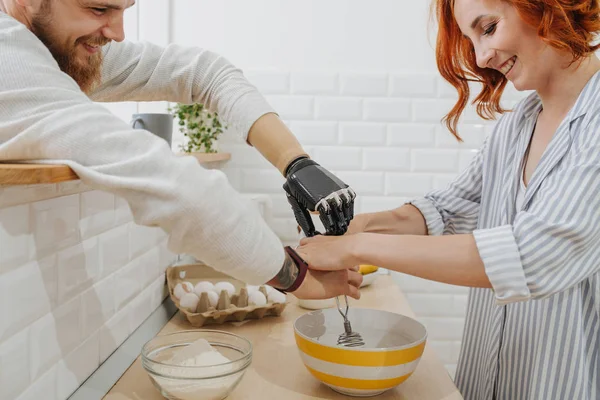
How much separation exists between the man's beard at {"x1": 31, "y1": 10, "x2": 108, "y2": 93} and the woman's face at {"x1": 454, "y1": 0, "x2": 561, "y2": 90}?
0.77 meters

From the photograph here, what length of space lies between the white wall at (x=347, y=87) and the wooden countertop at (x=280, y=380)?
79cm

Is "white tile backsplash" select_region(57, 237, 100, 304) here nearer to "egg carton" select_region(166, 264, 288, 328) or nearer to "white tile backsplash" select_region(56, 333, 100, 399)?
"white tile backsplash" select_region(56, 333, 100, 399)

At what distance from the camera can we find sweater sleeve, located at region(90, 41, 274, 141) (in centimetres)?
126

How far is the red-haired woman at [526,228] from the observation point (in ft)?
3.36

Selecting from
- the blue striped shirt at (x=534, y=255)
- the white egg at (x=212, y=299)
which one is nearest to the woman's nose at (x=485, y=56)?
the blue striped shirt at (x=534, y=255)

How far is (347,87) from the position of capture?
7.03ft

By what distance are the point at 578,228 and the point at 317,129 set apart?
1.28 m

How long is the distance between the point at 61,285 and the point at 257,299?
0.65 meters

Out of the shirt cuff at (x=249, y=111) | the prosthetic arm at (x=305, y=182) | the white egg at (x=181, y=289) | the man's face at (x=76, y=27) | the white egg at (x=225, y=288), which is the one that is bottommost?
the white egg at (x=225, y=288)

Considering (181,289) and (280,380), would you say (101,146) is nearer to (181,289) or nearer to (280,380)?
(280,380)

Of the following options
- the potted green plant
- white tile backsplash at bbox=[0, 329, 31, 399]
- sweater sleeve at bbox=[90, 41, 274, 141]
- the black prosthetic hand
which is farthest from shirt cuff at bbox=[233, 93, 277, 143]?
the potted green plant

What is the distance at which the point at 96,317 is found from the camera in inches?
45.3

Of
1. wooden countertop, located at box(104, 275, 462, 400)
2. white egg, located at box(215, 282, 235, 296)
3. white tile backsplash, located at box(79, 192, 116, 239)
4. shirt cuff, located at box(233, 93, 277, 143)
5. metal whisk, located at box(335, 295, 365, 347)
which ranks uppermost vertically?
shirt cuff, located at box(233, 93, 277, 143)

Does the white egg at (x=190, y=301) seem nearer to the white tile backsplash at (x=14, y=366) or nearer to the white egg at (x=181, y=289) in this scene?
the white egg at (x=181, y=289)
